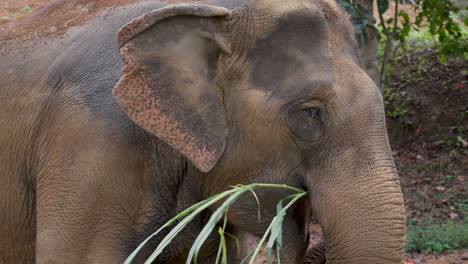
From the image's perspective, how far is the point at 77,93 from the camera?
3.30 m

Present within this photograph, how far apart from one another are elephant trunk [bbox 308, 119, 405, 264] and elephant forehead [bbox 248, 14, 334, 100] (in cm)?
27

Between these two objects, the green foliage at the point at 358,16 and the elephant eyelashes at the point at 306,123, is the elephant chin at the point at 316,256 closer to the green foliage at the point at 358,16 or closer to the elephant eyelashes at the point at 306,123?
the elephant eyelashes at the point at 306,123

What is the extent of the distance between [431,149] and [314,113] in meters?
5.05

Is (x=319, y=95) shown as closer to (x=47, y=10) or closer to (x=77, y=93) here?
(x=77, y=93)

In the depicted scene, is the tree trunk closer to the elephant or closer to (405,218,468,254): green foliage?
(405,218,468,254): green foliage

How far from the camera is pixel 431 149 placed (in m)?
7.88

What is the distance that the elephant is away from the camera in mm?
2992

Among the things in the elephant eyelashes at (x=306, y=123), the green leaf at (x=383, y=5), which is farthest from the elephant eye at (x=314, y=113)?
the green leaf at (x=383, y=5)

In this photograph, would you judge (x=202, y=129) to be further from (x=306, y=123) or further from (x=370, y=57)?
(x=370, y=57)

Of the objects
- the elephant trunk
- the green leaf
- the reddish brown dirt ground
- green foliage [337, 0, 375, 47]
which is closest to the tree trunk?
the green leaf

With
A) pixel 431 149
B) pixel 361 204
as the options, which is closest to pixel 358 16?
pixel 431 149

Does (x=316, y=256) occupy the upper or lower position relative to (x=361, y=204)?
lower

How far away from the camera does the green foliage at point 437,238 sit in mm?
5955

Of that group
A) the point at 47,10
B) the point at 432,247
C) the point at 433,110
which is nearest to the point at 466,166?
the point at 433,110
